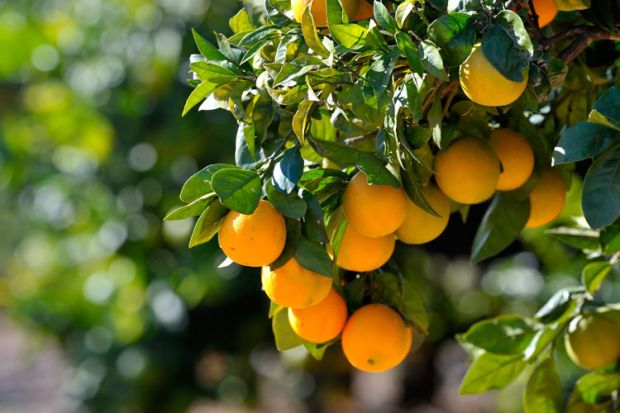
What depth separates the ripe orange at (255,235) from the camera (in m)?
0.54

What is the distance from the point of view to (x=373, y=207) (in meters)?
0.57

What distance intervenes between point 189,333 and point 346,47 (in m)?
1.91

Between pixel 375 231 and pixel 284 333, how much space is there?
15 centimetres

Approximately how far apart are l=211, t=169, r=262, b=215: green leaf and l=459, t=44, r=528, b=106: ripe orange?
0.15 meters

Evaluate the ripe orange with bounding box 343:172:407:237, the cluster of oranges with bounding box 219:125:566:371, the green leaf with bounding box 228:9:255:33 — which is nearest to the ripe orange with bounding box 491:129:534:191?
the cluster of oranges with bounding box 219:125:566:371

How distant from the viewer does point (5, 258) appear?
580 centimetres

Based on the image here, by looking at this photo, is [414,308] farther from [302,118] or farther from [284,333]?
[302,118]

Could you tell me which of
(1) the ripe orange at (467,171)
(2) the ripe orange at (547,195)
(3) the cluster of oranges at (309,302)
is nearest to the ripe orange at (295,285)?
(3) the cluster of oranges at (309,302)

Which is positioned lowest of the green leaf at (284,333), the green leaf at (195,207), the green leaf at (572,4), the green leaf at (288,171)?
the green leaf at (284,333)

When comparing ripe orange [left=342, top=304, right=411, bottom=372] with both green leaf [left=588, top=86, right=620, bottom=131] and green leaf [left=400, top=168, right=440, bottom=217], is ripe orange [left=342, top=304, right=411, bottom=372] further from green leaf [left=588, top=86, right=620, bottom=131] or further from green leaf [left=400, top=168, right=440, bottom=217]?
green leaf [left=588, top=86, right=620, bottom=131]

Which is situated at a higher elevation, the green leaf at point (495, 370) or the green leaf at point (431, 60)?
the green leaf at point (431, 60)

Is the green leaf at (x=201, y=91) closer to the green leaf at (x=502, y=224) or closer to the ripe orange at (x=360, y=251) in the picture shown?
the ripe orange at (x=360, y=251)

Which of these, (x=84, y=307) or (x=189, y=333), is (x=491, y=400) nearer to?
(x=189, y=333)

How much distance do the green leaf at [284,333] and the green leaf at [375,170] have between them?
177 millimetres
